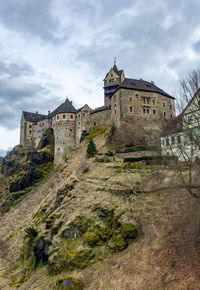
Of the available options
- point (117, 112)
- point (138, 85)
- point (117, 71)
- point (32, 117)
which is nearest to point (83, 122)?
point (117, 112)

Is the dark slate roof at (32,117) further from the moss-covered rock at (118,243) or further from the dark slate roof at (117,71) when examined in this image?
the moss-covered rock at (118,243)

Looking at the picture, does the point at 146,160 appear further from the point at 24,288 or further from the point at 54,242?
the point at 24,288

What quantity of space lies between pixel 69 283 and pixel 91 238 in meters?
3.99

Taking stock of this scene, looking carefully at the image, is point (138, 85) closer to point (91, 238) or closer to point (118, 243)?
point (91, 238)

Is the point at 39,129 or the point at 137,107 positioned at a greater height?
the point at 137,107

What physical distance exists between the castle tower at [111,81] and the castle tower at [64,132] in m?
10.1

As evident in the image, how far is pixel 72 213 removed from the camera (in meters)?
25.3

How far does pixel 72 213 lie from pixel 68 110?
38.3m

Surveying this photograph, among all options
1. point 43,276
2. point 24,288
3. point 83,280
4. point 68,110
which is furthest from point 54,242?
point 68,110

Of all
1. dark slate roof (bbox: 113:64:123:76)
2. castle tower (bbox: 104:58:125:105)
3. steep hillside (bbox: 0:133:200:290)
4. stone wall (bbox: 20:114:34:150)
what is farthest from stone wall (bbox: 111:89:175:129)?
stone wall (bbox: 20:114:34:150)

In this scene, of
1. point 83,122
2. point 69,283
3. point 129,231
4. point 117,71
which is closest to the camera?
point 69,283

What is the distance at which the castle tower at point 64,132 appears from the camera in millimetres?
57219

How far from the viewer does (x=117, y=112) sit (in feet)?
164

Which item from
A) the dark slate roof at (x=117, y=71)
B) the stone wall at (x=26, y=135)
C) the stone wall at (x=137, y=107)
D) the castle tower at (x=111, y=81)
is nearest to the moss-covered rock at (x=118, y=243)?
the stone wall at (x=137, y=107)
